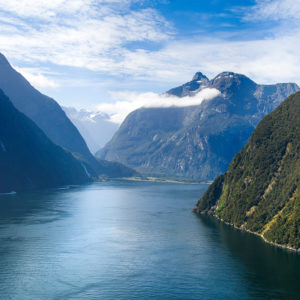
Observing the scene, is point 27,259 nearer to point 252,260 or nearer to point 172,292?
point 172,292

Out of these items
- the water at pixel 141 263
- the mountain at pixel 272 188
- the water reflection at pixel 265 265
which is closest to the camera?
the water at pixel 141 263

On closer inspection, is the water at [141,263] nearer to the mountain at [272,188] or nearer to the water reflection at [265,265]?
the water reflection at [265,265]

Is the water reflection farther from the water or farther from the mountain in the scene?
the mountain

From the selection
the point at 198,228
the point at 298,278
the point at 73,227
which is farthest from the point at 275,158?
the point at 73,227

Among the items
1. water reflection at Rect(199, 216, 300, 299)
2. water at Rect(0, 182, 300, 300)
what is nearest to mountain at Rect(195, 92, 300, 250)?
water reflection at Rect(199, 216, 300, 299)

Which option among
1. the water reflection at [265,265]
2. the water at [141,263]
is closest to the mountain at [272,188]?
the water reflection at [265,265]

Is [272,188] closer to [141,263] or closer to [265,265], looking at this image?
[265,265]
